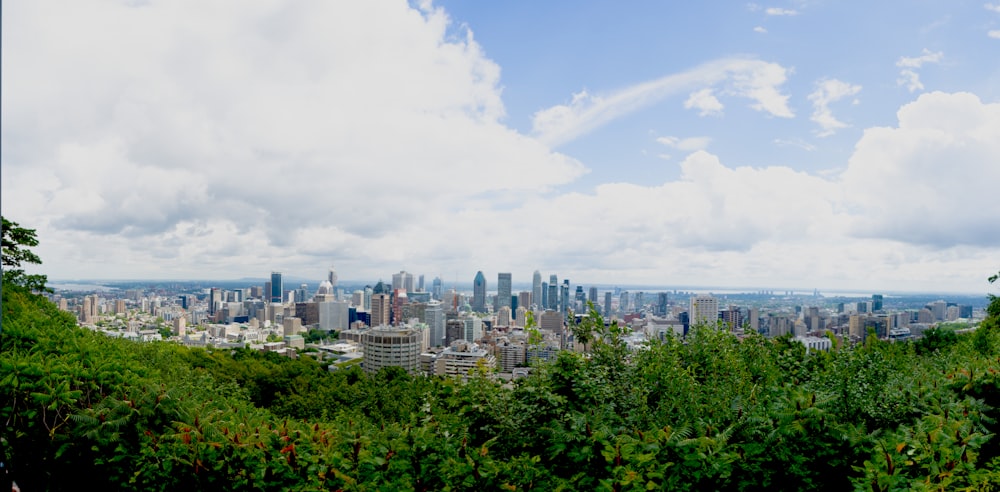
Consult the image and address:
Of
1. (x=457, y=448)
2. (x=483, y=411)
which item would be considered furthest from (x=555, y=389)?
(x=457, y=448)

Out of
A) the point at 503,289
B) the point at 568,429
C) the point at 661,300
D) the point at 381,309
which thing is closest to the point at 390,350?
the point at 503,289

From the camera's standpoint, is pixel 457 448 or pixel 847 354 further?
pixel 847 354

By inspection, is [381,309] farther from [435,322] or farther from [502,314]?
[502,314]

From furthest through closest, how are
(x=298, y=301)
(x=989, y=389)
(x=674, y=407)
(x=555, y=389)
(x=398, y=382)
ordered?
1. (x=298, y=301)
2. (x=398, y=382)
3. (x=989, y=389)
4. (x=555, y=389)
5. (x=674, y=407)

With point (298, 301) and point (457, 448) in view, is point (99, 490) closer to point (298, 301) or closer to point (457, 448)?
point (457, 448)

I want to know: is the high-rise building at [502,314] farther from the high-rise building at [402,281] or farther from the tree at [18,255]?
the high-rise building at [402,281]
